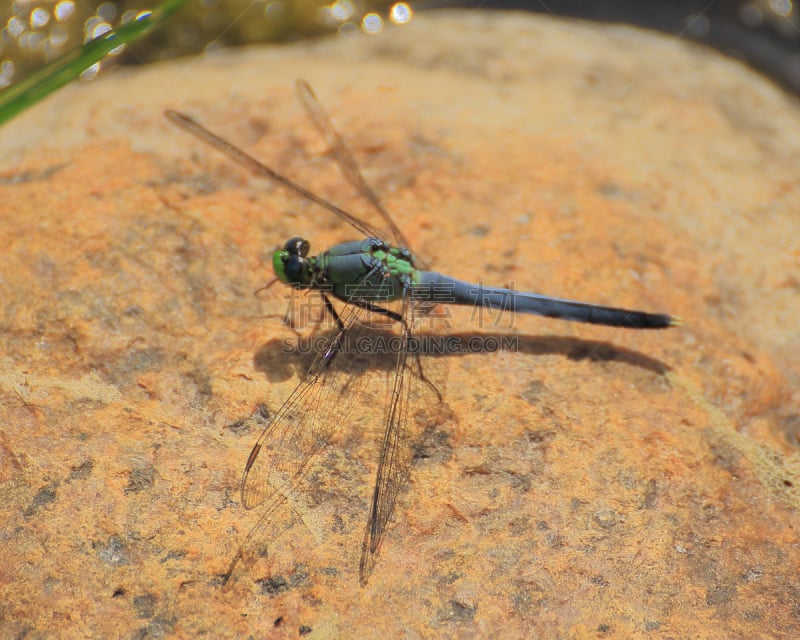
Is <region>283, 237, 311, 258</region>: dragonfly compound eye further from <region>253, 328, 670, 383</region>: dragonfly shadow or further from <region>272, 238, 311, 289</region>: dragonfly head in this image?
<region>253, 328, 670, 383</region>: dragonfly shadow

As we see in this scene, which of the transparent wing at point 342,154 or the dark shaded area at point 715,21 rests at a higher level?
the transparent wing at point 342,154

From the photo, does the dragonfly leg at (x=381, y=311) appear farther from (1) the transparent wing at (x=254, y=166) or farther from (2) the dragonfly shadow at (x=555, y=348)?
(1) the transparent wing at (x=254, y=166)

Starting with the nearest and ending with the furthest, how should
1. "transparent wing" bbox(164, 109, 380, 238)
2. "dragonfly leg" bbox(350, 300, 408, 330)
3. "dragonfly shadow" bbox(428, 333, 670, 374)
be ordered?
"dragonfly shadow" bbox(428, 333, 670, 374), "dragonfly leg" bbox(350, 300, 408, 330), "transparent wing" bbox(164, 109, 380, 238)

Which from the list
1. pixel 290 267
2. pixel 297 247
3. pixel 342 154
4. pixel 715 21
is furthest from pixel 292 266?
pixel 715 21

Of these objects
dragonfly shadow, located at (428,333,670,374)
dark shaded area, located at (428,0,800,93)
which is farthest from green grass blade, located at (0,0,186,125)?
dark shaded area, located at (428,0,800,93)

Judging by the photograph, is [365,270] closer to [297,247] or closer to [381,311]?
[381,311]

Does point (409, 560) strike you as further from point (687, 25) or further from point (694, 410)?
point (687, 25)

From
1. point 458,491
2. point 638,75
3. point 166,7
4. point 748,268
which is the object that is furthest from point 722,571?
point 638,75

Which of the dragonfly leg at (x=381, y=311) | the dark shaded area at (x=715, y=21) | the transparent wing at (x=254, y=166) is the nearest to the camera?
the dragonfly leg at (x=381, y=311)

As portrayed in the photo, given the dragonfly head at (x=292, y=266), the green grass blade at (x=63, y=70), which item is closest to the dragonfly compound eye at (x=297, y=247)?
the dragonfly head at (x=292, y=266)
